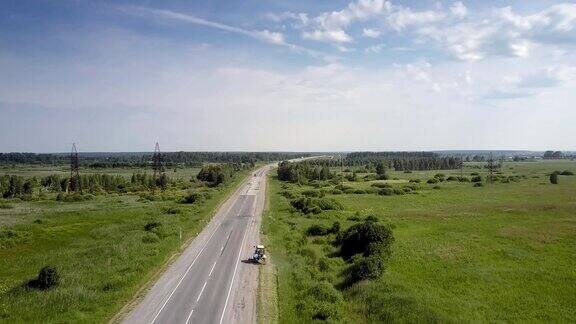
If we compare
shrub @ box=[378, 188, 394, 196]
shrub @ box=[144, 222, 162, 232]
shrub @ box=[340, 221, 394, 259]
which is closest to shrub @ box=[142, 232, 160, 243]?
shrub @ box=[144, 222, 162, 232]

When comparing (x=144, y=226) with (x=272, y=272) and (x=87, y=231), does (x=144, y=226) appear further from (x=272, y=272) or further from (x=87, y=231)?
(x=272, y=272)

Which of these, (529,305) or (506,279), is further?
(506,279)

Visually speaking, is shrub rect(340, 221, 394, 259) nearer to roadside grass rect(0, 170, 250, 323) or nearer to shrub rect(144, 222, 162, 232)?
roadside grass rect(0, 170, 250, 323)

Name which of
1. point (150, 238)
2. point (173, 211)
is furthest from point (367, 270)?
point (173, 211)

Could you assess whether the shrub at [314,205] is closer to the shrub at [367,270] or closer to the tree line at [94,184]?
the shrub at [367,270]

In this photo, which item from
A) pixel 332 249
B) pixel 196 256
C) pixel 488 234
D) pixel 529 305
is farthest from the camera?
pixel 488 234

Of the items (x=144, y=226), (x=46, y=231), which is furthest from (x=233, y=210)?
(x=46, y=231)
